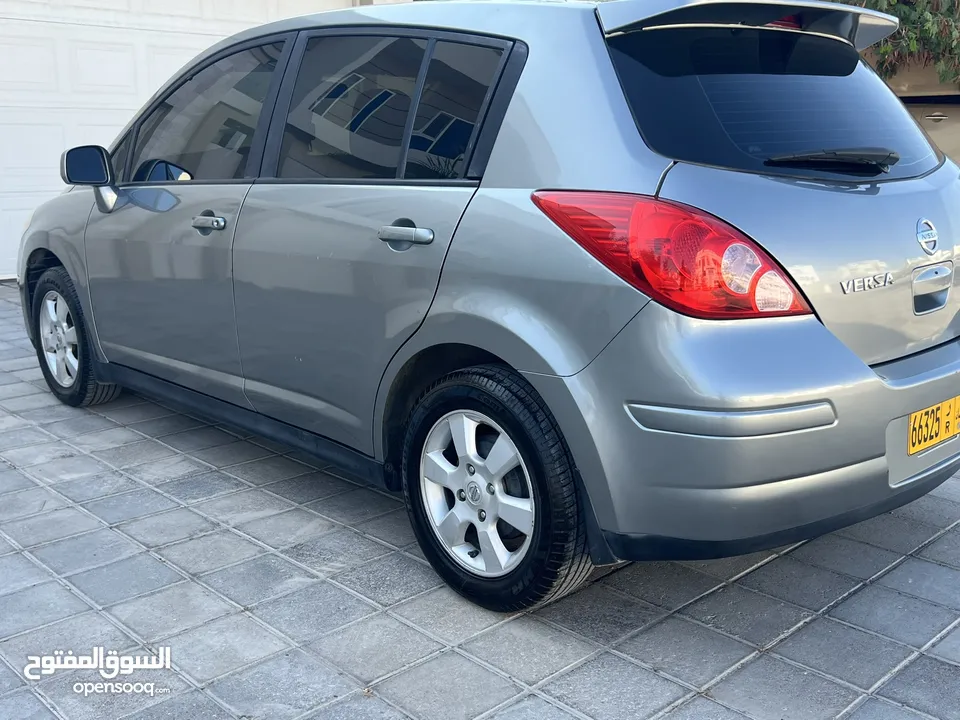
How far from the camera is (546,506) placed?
2.61m

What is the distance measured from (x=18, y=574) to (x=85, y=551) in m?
0.23

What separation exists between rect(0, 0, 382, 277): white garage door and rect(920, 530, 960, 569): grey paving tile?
8.61 meters

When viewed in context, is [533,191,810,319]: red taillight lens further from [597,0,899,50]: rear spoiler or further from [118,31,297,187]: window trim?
[118,31,297,187]: window trim

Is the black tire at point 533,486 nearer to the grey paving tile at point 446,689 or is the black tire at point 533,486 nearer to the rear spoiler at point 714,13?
the grey paving tile at point 446,689

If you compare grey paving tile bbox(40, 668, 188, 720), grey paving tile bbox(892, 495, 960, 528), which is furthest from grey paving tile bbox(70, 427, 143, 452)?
grey paving tile bbox(892, 495, 960, 528)

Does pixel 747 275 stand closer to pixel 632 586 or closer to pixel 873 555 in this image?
pixel 632 586

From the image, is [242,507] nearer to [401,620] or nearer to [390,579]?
[390,579]

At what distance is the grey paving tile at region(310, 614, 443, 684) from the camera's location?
2.58m

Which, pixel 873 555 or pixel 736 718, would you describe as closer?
pixel 736 718

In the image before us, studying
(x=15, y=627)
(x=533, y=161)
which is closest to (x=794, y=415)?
(x=533, y=161)

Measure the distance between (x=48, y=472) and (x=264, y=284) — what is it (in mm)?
1491

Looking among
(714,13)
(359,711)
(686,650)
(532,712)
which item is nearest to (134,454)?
(359,711)

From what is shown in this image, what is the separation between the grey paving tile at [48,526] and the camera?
346 cm

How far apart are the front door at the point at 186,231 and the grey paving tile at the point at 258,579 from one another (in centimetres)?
79
